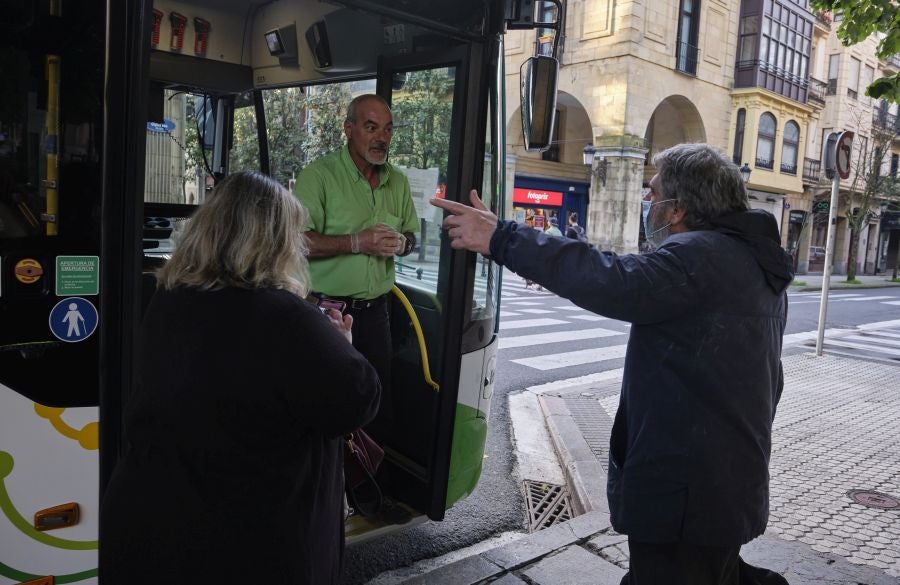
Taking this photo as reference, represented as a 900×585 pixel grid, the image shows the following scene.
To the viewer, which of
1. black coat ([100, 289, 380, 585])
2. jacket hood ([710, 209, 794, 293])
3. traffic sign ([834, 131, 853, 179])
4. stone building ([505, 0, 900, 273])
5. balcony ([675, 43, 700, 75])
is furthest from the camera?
balcony ([675, 43, 700, 75])

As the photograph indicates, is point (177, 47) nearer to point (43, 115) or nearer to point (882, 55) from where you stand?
point (43, 115)

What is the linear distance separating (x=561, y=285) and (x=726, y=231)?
21.5 inches

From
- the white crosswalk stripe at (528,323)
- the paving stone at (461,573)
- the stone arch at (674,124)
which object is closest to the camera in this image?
the paving stone at (461,573)

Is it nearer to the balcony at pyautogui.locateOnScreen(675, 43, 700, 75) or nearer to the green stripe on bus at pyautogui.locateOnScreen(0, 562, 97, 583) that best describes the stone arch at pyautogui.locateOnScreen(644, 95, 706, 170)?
the balcony at pyautogui.locateOnScreen(675, 43, 700, 75)

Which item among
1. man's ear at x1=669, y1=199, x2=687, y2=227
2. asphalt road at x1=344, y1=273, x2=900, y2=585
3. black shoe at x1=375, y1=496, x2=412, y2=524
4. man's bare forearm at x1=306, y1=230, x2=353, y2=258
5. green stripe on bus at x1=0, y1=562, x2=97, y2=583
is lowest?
asphalt road at x1=344, y1=273, x2=900, y2=585

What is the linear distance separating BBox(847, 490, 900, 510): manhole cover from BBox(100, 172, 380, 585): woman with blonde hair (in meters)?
4.40

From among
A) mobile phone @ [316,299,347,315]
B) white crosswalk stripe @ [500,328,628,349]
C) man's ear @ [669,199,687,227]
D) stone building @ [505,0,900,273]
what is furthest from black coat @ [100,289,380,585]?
stone building @ [505,0,900,273]

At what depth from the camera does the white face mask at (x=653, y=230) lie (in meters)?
2.46

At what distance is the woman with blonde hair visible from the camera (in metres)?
1.65

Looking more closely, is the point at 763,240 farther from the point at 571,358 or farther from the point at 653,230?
the point at 571,358

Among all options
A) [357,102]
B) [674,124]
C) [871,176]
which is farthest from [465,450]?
[871,176]

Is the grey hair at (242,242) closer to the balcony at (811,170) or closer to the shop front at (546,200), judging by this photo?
the shop front at (546,200)

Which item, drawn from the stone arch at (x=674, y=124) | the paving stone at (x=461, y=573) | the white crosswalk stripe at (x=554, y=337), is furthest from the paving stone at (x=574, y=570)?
the stone arch at (x=674, y=124)

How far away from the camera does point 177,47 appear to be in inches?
171
